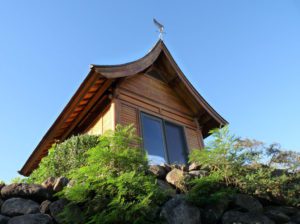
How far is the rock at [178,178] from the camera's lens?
5.08 meters

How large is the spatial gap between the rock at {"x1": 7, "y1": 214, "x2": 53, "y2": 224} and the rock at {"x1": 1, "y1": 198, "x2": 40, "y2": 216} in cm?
15

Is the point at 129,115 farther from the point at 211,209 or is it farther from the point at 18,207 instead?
the point at 18,207

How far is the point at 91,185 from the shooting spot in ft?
14.0

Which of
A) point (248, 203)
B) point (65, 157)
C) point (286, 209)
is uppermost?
point (65, 157)

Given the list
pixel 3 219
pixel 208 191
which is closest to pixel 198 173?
pixel 208 191

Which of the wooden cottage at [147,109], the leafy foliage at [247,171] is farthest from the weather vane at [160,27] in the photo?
the leafy foliage at [247,171]

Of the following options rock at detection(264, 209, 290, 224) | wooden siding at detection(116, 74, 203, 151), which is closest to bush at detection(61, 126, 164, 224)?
rock at detection(264, 209, 290, 224)

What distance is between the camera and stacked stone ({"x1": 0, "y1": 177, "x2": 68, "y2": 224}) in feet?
12.6

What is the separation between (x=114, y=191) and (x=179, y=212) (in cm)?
96

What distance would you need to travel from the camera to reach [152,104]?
977 centimetres

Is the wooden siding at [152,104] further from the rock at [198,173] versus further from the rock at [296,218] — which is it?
the rock at [296,218]

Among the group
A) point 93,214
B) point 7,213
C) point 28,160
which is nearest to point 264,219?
point 93,214

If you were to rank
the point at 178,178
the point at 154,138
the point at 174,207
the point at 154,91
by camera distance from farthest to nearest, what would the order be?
1. the point at 154,91
2. the point at 154,138
3. the point at 178,178
4. the point at 174,207

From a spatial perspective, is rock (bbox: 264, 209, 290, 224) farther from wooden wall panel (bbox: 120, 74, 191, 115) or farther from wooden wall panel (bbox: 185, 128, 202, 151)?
wooden wall panel (bbox: 120, 74, 191, 115)
